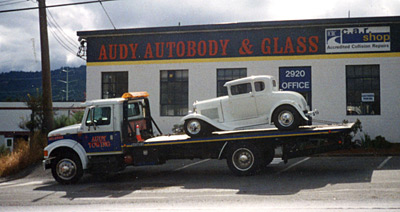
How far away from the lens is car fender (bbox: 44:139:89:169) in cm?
1292

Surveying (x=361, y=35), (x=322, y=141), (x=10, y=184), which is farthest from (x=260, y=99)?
(x=361, y=35)

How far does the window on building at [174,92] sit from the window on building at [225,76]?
1644mm

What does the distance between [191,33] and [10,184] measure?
1122 cm

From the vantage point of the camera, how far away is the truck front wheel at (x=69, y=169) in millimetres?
12984

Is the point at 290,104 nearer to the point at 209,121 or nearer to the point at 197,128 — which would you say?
the point at 209,121

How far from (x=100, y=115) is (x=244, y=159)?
4.52m

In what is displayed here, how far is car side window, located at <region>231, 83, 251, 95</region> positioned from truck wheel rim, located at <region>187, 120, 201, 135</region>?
1.41m

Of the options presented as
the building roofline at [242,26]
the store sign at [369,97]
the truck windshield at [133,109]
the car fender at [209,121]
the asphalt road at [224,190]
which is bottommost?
the asphalt road at [224,190]

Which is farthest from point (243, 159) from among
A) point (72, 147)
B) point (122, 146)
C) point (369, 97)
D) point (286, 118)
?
point (369, 97)

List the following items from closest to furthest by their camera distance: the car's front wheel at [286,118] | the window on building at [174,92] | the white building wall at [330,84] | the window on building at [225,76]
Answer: the car's front wheel at [286,118] < the white building wall at [330,84] < the window on building at [225,76] < the window on building at [174,92]

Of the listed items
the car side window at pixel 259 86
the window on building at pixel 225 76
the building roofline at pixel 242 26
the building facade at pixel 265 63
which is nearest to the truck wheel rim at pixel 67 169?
the car side window at pixel 259 86

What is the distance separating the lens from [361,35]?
20.1 meters

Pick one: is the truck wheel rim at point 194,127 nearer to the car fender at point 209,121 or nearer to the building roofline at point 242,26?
the car fender at point 209,121

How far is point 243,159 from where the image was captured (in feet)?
39.8
